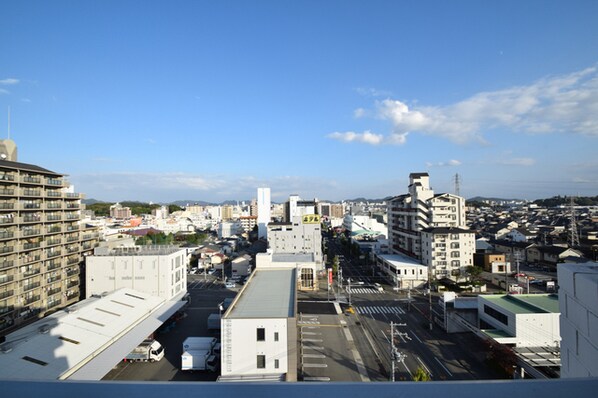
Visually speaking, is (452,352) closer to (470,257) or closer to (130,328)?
(130,328)

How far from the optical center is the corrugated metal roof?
773 centimetres

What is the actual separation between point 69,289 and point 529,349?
18730 millimetres

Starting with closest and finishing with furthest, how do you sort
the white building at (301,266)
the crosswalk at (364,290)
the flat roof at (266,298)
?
the flat roof at (266,298) → the crosswalk at (364,290) → the white building at (301,266)

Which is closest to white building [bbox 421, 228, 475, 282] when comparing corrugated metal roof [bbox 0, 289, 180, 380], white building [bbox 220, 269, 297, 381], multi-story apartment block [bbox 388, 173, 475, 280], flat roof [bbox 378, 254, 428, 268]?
multi-story apartment block [bbox 388, 173, 475, 280]

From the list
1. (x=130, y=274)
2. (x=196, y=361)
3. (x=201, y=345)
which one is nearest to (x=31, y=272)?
(x=130, y=274)

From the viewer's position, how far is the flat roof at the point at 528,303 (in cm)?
1173

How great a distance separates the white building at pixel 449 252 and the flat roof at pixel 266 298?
10.5m

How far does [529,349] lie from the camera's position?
1072cm

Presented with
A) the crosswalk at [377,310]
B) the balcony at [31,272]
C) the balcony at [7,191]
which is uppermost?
the balcony at [7,191]

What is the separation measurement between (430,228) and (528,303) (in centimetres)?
1039

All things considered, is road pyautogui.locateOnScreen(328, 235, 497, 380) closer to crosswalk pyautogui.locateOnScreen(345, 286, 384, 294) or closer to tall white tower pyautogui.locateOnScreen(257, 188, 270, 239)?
crosswalk pyautogui.locateOnScreen(345, 286, 384, 294)

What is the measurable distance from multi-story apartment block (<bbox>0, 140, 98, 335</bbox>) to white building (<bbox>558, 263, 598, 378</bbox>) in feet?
51.5

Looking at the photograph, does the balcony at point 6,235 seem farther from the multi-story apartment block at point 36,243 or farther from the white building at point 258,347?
the white building at point 258,347

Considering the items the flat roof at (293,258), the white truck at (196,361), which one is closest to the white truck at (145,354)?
the white truck at (196,361)
